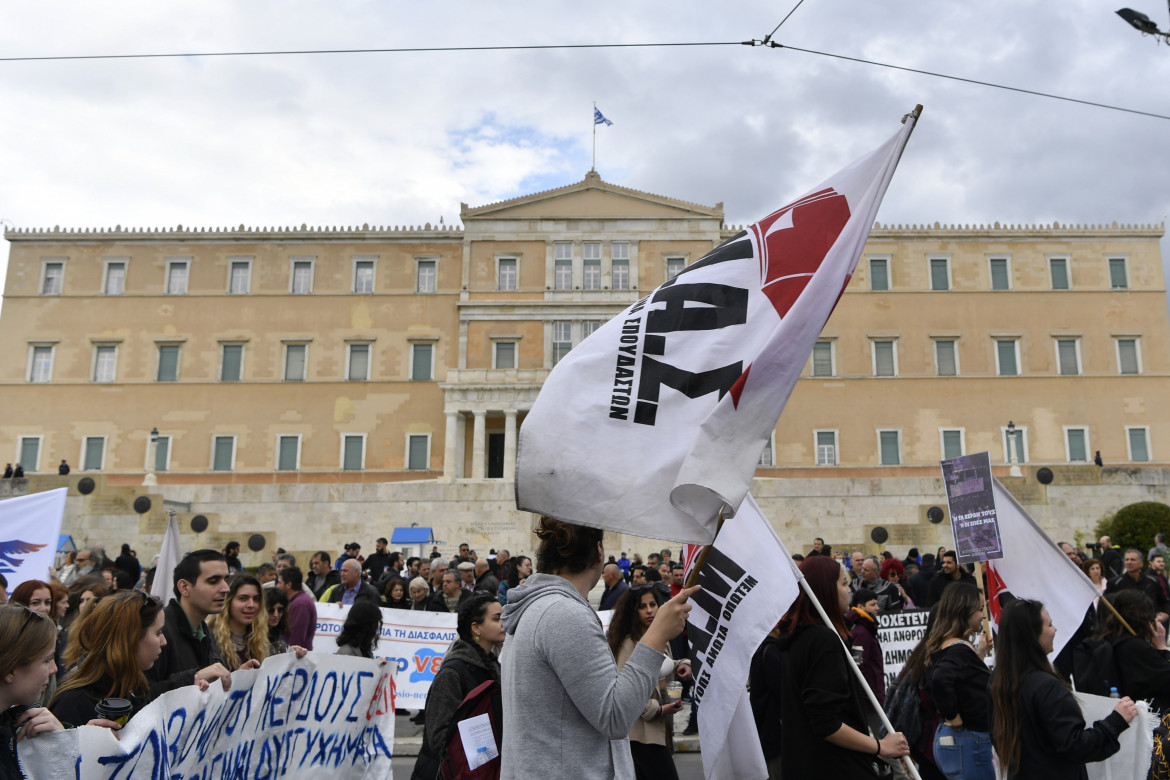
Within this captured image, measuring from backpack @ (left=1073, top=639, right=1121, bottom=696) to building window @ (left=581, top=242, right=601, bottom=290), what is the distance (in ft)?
104

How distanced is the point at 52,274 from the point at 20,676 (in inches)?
1598

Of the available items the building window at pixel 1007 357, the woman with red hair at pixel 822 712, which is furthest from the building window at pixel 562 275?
the woman with red hair at pixel 822 712

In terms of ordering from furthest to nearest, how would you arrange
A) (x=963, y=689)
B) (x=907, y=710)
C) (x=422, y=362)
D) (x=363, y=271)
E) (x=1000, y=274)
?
(x=363, y=271)
(x=1000, y=274)
(x=422, y=362)
(x=907, y=710)
(x=963, y=689)

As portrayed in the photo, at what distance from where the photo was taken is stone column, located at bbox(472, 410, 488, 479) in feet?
113

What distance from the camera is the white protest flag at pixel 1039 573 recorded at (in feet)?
18.2

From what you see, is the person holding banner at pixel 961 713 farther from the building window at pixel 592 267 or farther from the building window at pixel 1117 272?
the building window at pixel 1117 272

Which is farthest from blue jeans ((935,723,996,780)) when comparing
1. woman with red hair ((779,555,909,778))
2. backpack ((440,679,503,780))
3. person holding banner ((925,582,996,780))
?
backpack ((440,679,503,780))

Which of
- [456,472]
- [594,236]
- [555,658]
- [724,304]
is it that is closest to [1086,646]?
[724,304]

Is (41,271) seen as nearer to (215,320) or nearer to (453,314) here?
(215,320)

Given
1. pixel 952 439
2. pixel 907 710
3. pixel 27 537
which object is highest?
pixel 952 439

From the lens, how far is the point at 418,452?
35906 millimetres

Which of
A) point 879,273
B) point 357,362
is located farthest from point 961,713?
point 879,273

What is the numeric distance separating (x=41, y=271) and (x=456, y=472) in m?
18.4

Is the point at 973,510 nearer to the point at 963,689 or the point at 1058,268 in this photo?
the point at 963,689
